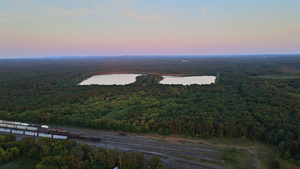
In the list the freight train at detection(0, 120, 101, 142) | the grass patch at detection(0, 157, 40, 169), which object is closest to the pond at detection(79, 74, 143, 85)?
the freight train at detection(0, 120, 101, 142)

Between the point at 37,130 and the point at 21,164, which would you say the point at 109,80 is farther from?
the point at 21,164

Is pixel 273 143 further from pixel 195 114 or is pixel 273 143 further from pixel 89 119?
pixel 89 119

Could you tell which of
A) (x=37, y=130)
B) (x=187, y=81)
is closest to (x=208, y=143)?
(x=37, y=130)

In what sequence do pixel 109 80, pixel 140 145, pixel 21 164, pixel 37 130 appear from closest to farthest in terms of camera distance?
pixel 21 164
pixel 140 145
pixel 37 130
pixel 109 80

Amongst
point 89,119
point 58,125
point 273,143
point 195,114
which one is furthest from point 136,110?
point 273,143

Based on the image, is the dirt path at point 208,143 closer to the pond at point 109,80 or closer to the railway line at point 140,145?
the railway line at point 140,145

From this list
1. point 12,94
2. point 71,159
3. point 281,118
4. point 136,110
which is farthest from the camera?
point 12,94
